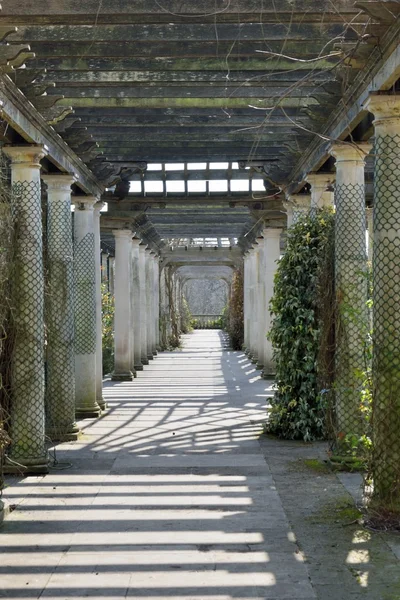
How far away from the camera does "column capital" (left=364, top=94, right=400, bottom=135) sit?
670 cm

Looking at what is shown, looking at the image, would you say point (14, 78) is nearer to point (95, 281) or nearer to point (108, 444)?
point (108, 444)

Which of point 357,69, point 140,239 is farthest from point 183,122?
point 140,239

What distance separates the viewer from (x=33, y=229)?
884 centimetres

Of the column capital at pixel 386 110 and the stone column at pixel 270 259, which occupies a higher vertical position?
the column capital at pixel 386 110

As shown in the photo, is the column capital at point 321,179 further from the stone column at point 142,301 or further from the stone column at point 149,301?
the stone column at point 149,301

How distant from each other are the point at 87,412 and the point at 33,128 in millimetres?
5331

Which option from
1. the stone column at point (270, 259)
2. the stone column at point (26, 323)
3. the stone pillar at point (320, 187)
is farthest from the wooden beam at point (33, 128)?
the stone column at point (270, 259)

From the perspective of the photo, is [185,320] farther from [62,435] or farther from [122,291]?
[62,435]

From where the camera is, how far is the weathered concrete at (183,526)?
5.21 meters

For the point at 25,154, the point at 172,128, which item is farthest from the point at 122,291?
the point at 25,154

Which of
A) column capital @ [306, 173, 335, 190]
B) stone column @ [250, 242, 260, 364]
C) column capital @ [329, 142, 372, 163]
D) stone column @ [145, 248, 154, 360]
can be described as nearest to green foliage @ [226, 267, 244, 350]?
stone column @ [145, 248, 154, 360]

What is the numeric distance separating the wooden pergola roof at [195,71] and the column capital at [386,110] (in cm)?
28

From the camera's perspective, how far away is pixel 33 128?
867 cm

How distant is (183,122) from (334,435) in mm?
4533
